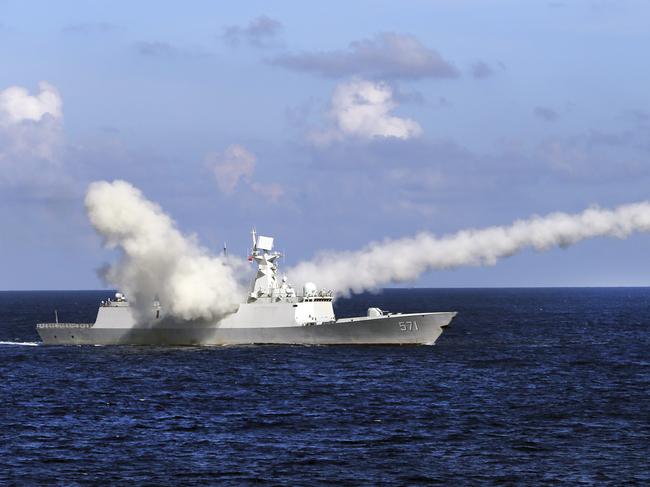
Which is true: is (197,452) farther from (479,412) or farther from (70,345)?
(70,345)

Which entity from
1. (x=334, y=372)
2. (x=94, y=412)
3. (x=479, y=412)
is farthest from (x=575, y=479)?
(x=334, y=372)

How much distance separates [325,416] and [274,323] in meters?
28.2

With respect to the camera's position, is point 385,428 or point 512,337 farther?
point 512,337

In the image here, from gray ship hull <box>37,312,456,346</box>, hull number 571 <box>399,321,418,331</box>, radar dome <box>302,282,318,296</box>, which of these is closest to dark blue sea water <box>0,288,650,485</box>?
gray ship hull <box>37,312,456,346</box>

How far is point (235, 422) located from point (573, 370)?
2554cm

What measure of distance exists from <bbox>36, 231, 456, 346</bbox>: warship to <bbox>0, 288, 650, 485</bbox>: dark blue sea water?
120 centimetres

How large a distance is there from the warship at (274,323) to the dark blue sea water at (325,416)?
1202 mm

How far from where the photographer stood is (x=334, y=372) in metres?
56.5

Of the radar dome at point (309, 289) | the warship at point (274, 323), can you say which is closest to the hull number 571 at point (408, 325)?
the warship at point (274, 323)

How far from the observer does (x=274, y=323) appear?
69.7 m

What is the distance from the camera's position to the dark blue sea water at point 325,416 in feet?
104

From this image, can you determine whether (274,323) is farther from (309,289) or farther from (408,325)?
(408,325)

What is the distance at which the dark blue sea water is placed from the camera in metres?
31.7

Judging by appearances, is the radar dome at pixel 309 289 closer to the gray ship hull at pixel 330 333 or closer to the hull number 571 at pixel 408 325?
the gray ship hull at pixel 330 333
